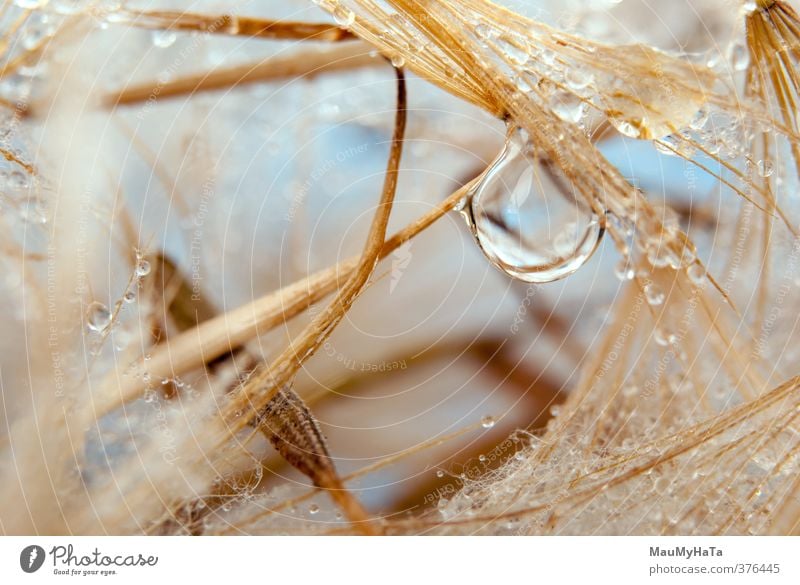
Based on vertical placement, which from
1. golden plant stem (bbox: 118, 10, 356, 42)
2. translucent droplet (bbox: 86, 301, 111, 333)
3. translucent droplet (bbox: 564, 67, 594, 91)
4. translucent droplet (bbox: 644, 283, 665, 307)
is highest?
golden plant stem (bbox: 118, 10, 356, 42)

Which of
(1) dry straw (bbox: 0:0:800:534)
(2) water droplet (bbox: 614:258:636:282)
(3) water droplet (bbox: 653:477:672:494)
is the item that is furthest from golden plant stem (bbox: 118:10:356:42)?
(3) water droplet (bbox: 653:477:672:494)

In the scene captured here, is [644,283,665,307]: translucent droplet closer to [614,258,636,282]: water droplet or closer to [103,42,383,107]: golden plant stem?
[614,258,636,282]: water droplet

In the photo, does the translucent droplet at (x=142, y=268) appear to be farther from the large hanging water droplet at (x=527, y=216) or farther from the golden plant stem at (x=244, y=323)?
the large hanging water droplet at (x=527, y=216)

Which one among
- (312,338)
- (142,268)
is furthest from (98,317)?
(312,338)

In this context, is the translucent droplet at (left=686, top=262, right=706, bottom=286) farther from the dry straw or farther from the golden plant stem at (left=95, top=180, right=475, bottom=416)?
the golden plant stem at (left=95, top=180, right=475, bottom=416)

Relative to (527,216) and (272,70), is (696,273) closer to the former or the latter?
(527,216)

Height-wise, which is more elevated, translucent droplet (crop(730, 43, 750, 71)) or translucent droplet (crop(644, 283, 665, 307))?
translucent droplet (crop(730, 43, 750, 71))

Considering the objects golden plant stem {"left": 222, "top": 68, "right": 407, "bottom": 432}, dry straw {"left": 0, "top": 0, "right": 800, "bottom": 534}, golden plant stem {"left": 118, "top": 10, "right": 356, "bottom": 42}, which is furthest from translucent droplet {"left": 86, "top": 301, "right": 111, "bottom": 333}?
golden plant stem {"left": 118, "top": 10, "right": 356, "bottom": 42}
